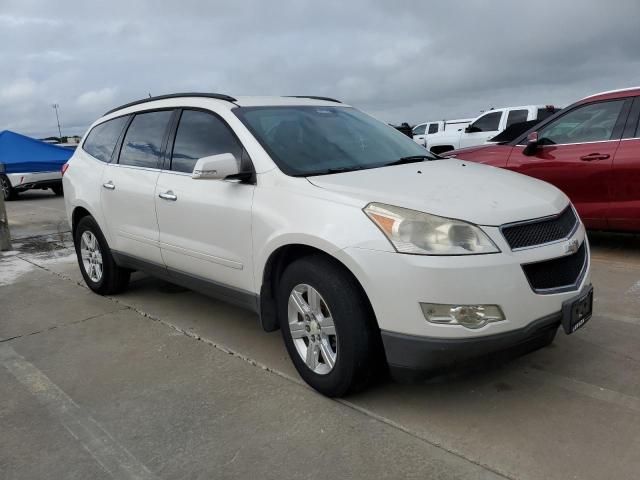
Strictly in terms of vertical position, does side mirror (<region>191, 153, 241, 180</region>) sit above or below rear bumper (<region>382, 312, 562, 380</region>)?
above

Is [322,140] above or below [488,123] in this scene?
above

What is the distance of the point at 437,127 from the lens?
23.7 m

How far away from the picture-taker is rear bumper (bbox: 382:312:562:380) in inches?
105

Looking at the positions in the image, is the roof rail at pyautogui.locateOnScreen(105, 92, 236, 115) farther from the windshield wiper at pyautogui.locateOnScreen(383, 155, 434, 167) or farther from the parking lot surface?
the parking lot surface

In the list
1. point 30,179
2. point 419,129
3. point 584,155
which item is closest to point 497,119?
point 419,129

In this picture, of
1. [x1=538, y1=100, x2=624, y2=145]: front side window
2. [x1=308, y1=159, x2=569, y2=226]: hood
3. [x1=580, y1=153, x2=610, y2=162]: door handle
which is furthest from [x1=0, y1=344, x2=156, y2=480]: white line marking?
[x1=538, y1=100, x2=624, y2=145]: front side window

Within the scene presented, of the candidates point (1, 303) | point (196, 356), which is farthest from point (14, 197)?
point (196, 356)

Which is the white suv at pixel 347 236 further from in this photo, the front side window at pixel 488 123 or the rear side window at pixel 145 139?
the front side window at pixel 488 123

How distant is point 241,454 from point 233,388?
70 cm

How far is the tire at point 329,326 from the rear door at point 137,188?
1555mm

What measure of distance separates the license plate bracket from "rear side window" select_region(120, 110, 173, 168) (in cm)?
304

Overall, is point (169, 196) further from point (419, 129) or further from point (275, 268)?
point (419, 129)

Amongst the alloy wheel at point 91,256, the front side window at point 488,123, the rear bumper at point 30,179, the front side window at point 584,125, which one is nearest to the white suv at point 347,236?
the alloy wheel at point 91,256

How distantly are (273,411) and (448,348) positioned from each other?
1029 mm
